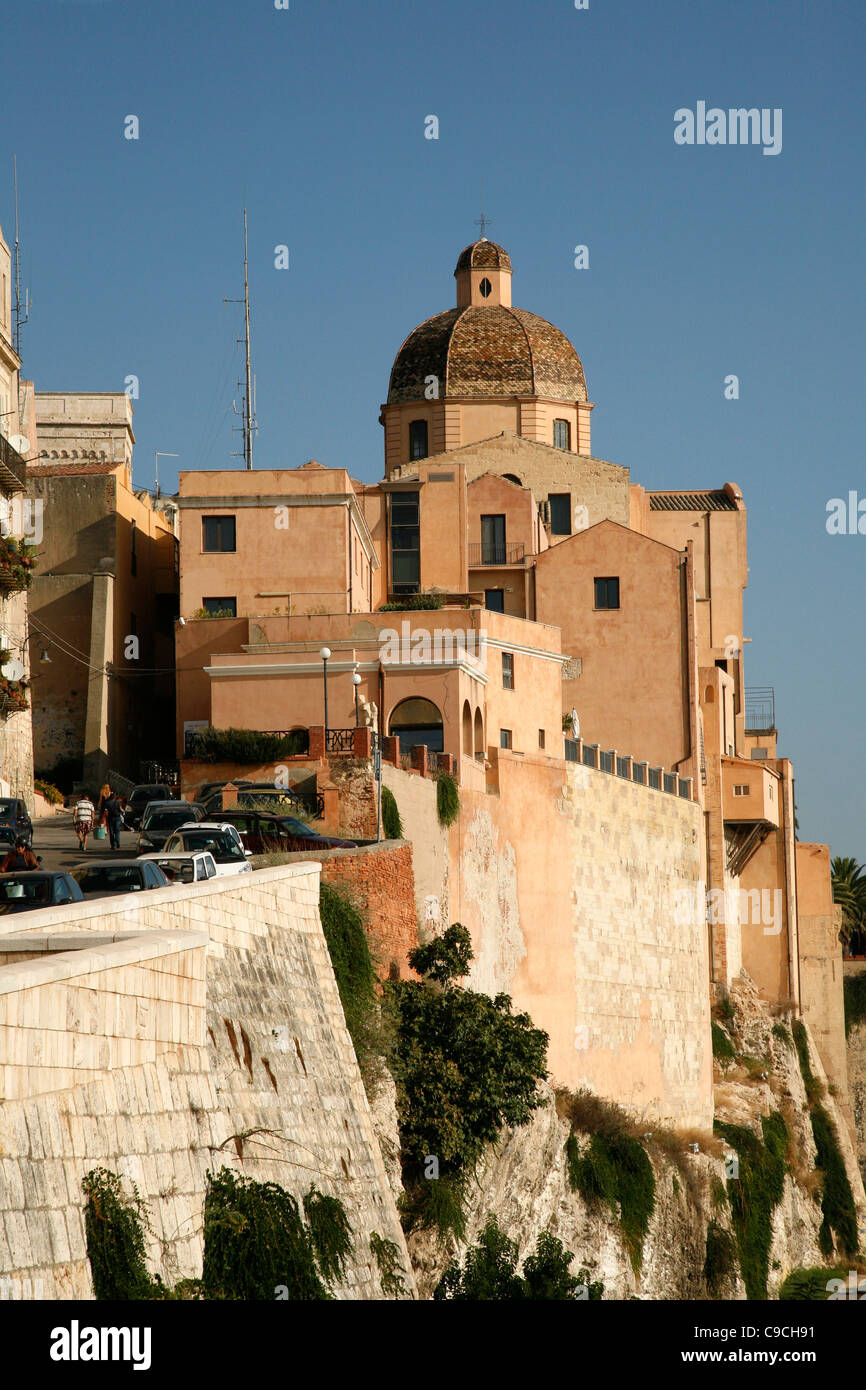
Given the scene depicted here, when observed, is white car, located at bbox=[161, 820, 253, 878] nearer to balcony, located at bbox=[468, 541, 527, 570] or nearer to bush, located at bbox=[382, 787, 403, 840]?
bush, located at bbox=[382, 787, 403, 840]

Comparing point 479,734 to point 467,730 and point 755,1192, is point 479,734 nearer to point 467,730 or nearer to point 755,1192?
point 467,730

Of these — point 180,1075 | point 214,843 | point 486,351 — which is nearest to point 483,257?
point 486,351

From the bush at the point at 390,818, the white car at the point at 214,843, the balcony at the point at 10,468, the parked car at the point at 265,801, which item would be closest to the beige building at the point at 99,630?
the balcony at the point at 10,468

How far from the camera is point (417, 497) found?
2203 inches

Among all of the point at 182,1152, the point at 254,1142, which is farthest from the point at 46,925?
the point at 254,1142

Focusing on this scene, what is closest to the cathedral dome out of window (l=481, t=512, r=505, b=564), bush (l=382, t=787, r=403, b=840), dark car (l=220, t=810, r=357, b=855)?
window (l=481, t=512, r=505, b=564)

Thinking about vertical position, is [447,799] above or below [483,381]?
below

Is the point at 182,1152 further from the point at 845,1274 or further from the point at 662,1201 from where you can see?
the point at 845,1274

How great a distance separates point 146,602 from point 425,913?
67.5 feet

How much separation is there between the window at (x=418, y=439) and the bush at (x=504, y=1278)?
127 feet

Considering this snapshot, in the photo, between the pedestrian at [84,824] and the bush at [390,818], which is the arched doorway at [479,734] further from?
the pedestrian at [84,824]

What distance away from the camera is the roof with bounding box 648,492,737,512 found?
2463 inches

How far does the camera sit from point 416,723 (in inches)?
1624

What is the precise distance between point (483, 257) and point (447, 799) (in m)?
32.4
